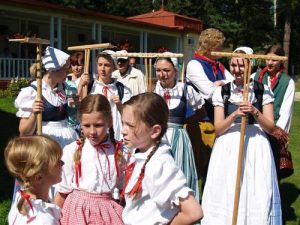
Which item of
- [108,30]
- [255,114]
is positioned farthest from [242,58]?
[108,30]

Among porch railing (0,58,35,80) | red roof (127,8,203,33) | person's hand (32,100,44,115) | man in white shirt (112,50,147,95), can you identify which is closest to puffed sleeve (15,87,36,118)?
person's hand (32,100,44,115)

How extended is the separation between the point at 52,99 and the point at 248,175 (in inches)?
69.8

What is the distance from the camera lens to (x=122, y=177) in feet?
11.1

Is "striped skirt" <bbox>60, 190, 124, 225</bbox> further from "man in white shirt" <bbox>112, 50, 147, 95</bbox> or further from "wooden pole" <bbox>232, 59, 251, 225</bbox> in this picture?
"man in white shirt" <bbox>112, 50, 147, 95</bbox>

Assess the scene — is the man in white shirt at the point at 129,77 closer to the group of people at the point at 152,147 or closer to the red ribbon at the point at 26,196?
the group of people at the point at 152,147

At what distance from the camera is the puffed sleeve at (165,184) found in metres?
2.35

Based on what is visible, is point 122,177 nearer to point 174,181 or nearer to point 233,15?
point 174,181

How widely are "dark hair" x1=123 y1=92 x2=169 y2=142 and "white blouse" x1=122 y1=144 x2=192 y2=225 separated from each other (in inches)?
5.5

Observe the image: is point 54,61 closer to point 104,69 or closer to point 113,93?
point 104,69

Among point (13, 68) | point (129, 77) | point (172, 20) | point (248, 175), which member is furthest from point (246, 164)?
point (172, 20)

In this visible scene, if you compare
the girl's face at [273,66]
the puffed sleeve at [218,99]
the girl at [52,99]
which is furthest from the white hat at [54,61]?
the girl's face at [273,66]

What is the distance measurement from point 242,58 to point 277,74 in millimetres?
826

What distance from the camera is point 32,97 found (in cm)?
426

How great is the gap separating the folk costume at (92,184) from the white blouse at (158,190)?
2.29 feet
